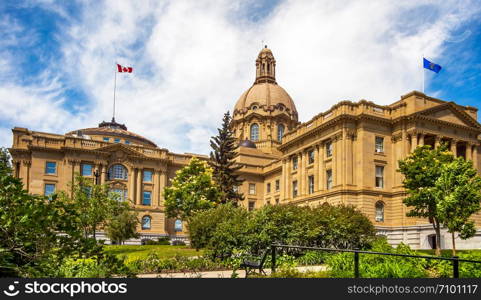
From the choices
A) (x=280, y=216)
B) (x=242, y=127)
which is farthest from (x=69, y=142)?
(x=280, y=216)

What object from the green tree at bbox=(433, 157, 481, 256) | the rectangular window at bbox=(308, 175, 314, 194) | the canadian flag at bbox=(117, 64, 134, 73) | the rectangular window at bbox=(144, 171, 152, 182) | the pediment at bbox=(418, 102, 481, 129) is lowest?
the green tree at bbox=(433, 157, 481, 256)

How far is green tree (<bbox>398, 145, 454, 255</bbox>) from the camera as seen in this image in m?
33.8

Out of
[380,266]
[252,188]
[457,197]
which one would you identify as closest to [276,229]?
[380,266]

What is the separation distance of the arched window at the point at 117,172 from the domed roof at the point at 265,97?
3489 centimetres

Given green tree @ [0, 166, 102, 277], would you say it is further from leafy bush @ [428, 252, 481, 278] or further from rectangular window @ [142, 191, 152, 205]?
rectangular window @ [142, 191, 152, 205]

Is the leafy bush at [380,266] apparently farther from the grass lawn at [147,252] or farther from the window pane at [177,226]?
the window pane at [177,226]

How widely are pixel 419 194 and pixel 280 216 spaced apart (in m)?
15.2

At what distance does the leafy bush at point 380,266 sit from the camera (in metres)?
12.8

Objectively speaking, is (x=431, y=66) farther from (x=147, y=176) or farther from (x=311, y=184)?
(x=147, y=176)

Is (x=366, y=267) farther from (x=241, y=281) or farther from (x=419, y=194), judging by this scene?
(x=419, y=194)

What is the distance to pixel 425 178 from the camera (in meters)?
34.8

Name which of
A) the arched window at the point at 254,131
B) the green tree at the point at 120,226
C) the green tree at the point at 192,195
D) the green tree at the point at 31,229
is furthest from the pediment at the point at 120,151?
the green tree at the point at 31,229

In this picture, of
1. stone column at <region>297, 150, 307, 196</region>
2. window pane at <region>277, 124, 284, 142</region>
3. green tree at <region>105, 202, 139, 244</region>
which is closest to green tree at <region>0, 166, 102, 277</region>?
green tree at <region>105, 202, 139, 244</region>

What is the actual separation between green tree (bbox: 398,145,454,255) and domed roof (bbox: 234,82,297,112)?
55150 mm
